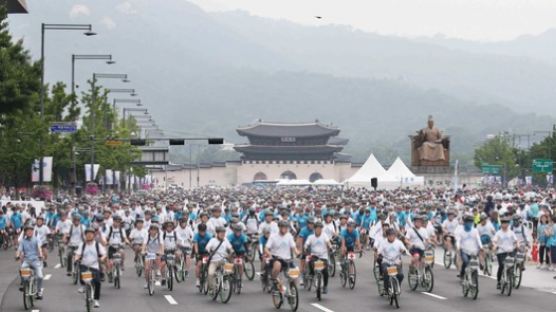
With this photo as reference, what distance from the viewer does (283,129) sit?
655 ft

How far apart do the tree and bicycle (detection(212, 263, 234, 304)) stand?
12784 cm

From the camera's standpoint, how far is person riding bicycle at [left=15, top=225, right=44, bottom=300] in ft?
67.9

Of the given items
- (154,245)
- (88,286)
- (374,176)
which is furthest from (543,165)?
(88,286)

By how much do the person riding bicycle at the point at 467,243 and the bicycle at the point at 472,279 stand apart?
6.5 inches

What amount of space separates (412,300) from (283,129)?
177 metres

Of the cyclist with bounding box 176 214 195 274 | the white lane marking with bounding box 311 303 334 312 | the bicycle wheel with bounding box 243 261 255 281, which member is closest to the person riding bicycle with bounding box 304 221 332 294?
the white lane marking with bounding box 311 303 334 312

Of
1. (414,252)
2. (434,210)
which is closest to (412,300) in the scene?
(414,252)

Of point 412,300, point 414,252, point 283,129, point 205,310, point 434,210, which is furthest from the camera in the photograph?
point 283,129

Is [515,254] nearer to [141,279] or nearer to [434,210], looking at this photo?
[141,279]

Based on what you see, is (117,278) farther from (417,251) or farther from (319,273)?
(417,251)

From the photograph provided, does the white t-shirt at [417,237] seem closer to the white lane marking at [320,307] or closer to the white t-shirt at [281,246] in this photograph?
the white lane marking at [320,307]

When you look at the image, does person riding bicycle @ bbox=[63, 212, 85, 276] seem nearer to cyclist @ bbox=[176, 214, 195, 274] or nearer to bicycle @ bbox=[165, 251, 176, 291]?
cyclist @ bbox=[176, 214, 195, 274]

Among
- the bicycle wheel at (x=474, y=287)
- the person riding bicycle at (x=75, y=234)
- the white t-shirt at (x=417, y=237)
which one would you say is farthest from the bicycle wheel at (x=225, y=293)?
the person riding bicycle at (x=75, y=234)

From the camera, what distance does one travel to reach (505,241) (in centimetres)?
2344
